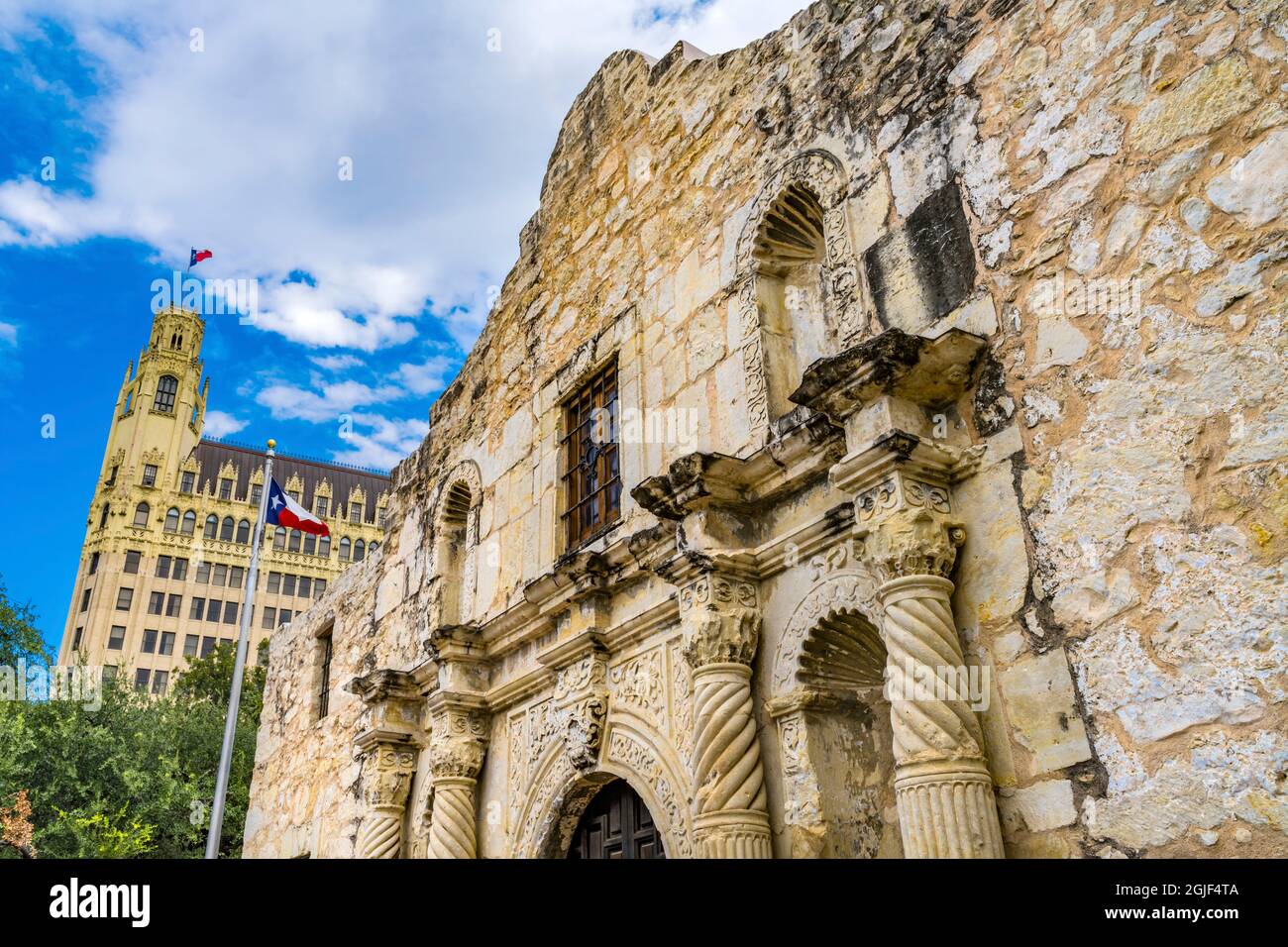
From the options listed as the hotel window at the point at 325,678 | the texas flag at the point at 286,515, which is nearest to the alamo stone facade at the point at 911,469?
the hotel window at the point at 325,678

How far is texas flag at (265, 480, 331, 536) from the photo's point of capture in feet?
39.5

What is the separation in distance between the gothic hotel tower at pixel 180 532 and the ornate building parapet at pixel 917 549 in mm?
42360

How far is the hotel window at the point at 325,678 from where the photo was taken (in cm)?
1130

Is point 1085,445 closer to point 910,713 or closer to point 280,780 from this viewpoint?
point 910,713

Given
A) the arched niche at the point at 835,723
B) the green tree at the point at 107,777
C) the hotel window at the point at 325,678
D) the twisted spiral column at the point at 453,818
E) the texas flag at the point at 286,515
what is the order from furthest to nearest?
the green tree at the point at 107,777
the texas flag at the point at 286,515
the hotel window at the point at 325,678
the twisted spiral column at the point at 453,818
the arched niche at the point at 835,723

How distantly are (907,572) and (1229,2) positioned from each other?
8.33 ft

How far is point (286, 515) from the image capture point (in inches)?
476

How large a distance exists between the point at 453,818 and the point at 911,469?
4.89 m

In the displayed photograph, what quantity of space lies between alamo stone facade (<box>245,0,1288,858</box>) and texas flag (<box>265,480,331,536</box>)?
463cm

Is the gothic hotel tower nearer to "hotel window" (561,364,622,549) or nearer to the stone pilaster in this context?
the stone pilaster

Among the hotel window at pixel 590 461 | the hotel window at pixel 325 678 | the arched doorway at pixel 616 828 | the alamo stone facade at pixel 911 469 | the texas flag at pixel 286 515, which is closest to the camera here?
the alamo stone facade at pixel 911 469

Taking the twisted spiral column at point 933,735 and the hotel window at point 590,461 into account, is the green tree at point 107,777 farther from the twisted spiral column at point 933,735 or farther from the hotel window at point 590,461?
the twisted spiral column at point 933,735

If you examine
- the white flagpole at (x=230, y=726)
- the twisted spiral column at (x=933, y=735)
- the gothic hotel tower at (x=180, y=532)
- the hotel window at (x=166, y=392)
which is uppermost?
the hotel window at (x=166, y=392)

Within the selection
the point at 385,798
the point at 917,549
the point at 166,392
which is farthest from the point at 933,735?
the point at 166,392
